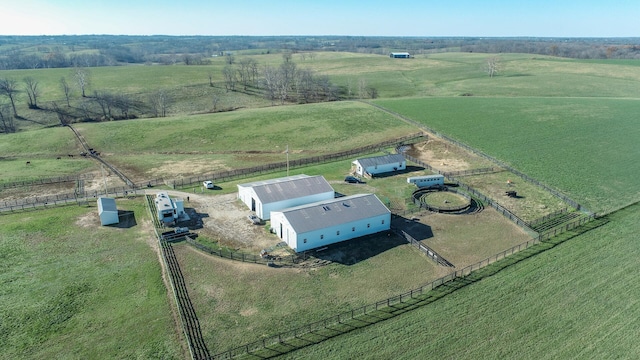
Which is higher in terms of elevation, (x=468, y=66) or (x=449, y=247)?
(x=468, y=66)

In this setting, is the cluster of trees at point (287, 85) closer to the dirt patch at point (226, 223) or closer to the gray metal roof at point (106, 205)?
the dirt patch at point (226, 223)

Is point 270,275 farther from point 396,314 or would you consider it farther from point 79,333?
point 79,333

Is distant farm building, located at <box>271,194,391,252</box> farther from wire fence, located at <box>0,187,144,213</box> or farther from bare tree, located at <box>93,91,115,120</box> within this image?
bare tree, located at <box>93,91,115,120</box>

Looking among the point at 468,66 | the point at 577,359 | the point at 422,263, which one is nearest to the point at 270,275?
the point at 422,263

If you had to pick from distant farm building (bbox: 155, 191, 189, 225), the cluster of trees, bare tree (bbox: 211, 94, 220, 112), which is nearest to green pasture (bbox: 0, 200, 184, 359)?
distant farm building (bbox: 155, 191, 189, 225)

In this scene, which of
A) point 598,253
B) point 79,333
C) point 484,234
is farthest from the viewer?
point 484,234

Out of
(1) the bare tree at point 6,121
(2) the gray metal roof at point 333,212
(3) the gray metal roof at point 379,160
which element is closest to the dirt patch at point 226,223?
(2) the gray metal roof at point 333,212
